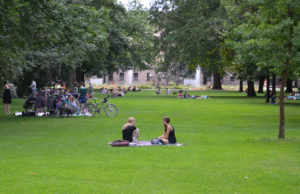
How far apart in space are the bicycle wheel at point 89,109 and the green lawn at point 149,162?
682 cm

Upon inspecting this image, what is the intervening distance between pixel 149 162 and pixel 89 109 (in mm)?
16338

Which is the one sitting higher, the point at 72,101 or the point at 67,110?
the point at 72,101

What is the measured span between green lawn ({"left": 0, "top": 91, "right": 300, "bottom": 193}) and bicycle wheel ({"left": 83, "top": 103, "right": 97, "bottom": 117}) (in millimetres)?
6822

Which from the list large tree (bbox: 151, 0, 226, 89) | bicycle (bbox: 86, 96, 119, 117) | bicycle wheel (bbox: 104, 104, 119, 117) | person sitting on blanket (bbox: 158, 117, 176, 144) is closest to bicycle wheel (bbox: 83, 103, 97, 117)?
bicycle (bbox: 86, 96, 119, 117)

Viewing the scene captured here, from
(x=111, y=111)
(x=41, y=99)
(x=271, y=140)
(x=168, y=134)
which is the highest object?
(x=41, y=99)

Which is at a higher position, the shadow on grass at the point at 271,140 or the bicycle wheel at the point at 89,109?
the bicycle wheel at the point at 89,109

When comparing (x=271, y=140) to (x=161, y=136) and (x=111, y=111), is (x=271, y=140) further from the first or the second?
(x=111, y=111)

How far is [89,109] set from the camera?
28375mm

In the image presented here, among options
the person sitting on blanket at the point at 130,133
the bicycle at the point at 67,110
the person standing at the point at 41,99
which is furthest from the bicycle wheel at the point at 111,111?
the person sitting on blanket at the point at 130,133

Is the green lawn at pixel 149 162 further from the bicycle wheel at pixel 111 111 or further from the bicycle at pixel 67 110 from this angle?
the bicycle at pixel 67 110

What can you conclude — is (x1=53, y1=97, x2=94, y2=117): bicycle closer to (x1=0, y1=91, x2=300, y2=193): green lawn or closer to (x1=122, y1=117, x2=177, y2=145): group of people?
(x1=0, y1=91, x2=300, y2=193): green lawn

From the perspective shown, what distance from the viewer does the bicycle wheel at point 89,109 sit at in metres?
28.1

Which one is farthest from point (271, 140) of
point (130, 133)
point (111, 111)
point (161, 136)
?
point (111, 111)

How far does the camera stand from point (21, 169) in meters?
11.4
